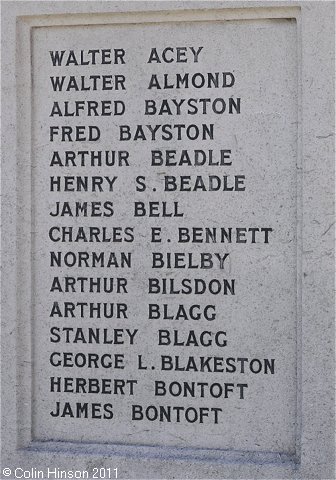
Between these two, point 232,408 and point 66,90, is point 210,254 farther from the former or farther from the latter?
point 66,90

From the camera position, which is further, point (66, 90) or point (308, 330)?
point (66, 90)

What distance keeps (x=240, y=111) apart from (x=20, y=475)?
2.33 m

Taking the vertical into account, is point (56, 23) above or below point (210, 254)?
above

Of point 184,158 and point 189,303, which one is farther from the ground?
point 184,158

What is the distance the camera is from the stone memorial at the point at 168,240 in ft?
13.7

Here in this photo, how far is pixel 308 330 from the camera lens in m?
4.15

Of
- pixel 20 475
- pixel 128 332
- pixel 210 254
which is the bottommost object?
pixel 20 475

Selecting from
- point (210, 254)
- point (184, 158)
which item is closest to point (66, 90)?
point (184, 158)

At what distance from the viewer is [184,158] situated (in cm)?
431

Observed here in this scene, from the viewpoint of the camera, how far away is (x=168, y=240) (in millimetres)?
4328

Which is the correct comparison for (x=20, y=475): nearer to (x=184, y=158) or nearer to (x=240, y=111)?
(x=184, y=158)

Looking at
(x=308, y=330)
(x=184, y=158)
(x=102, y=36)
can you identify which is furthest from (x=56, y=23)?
(x=308, y=330)

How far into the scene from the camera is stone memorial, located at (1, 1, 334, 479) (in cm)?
418

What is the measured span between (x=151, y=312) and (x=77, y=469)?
95cm
